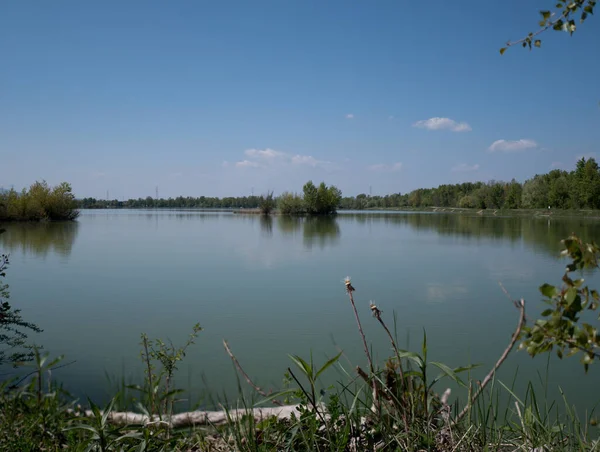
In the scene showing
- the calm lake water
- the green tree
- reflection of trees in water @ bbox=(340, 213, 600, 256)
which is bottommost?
the calm lake water

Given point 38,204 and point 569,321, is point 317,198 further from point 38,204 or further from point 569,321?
point 569,321

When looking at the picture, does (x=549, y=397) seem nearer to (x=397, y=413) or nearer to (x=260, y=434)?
(x=397, y=413)

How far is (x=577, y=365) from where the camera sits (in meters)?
4.06

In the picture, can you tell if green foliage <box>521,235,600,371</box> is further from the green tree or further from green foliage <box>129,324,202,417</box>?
the green tree

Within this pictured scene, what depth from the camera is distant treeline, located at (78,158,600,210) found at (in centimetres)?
4544

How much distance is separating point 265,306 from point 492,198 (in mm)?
69483

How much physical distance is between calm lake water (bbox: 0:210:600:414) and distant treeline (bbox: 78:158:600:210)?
95.5 ft

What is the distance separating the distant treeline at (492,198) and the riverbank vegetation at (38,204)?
3484 millimetres

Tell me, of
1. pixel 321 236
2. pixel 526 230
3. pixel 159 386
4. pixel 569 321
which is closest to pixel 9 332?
pixel 159 386

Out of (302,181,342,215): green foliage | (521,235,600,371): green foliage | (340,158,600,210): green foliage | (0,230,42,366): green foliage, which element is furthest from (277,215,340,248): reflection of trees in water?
(340,158,600,210): green foliage

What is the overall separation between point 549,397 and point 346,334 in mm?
2101

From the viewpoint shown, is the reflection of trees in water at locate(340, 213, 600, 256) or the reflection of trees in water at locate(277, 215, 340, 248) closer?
the reflection of trees in water at locate(277, 215, 340, 248)

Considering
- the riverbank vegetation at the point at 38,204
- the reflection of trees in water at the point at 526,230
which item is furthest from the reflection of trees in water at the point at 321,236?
the riverbank vegetation at the point at 38,204

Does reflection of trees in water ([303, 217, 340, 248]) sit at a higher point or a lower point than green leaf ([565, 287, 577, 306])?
lower
